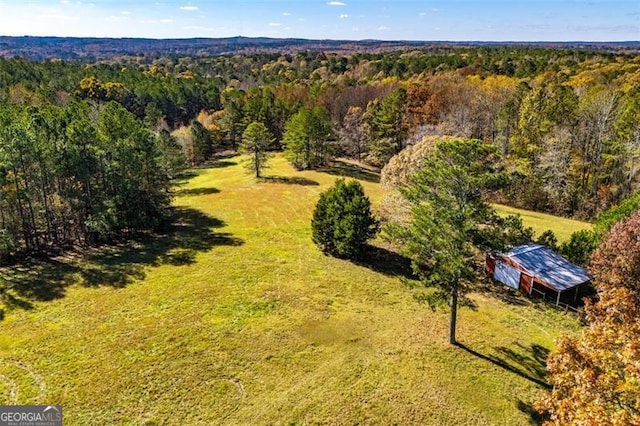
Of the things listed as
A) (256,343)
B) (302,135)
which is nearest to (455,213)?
(256,343)

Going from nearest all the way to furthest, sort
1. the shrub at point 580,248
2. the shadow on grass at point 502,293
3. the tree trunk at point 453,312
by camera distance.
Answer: the tree trunk at point 453,312
the shadow on grass at point 502,293
the shrub at point 580,248

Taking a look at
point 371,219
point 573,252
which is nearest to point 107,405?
point 371,219

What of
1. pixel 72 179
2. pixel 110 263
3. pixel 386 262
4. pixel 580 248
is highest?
pixel 72 179

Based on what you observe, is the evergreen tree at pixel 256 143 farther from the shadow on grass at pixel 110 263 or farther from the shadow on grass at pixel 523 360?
the shadow on grass at pixel 523 360

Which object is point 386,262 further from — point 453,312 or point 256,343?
point 256,343

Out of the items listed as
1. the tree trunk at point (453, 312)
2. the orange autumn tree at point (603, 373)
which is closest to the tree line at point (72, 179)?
the tree trunk at point (453, 312)
